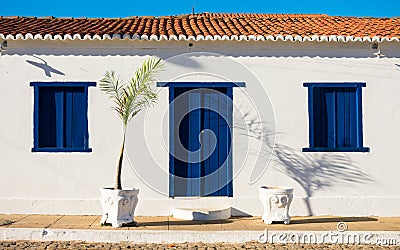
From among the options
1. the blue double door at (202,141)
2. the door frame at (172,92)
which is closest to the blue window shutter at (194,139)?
the blue double door at (202,141)

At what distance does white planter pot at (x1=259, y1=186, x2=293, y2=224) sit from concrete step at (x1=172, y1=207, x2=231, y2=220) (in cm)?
93

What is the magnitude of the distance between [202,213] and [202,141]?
1.66m

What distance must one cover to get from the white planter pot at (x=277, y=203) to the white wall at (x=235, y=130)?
100cm

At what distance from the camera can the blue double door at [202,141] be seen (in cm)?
1234

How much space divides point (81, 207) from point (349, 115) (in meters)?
5.61

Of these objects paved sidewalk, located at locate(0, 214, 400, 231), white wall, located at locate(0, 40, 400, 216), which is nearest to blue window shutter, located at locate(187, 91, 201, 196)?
white wall, located at locate(0, 40, 400, 216)

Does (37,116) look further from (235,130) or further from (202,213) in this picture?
(235,130)

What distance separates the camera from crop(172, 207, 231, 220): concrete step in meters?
11.5

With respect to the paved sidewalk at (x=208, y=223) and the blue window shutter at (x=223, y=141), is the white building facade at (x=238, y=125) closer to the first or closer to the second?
the blue window shutter at (x=223, y=141)

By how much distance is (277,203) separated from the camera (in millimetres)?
11062

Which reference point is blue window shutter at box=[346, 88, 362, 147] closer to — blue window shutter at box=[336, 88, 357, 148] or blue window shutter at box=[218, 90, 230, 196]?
blue window shutter at box=[336, 88, 357, 148]

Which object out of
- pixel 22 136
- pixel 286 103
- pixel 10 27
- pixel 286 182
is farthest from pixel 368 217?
pixel 10 27

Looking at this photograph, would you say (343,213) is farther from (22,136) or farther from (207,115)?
(22,136)

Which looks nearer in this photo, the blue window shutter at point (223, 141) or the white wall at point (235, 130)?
the white wall at point (235, 130)
